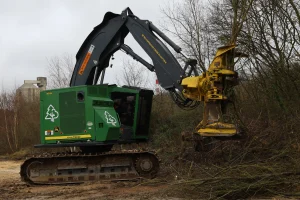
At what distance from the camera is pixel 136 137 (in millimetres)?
10586

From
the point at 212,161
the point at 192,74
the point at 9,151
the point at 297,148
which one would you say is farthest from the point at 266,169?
the point at 9,151

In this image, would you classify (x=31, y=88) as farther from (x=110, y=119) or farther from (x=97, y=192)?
(x=97, y=192)

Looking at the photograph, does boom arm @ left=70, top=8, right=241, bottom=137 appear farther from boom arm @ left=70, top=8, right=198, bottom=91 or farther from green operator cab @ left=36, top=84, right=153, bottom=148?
green operator cab @ left=36, top=84, right=153, bottom=148

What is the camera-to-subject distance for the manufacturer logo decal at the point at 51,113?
10.0m

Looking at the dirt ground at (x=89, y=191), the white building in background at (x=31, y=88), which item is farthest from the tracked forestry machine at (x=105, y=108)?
the white building in background at (x=31, y=88)

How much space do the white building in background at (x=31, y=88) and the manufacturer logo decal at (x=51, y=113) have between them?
19765 mm

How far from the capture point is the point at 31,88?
36.8m

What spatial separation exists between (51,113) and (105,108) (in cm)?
148

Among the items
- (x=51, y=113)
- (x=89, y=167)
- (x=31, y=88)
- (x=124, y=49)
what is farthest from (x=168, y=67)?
(x=31, y=88)

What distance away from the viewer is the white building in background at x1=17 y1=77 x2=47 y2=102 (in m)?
30.7

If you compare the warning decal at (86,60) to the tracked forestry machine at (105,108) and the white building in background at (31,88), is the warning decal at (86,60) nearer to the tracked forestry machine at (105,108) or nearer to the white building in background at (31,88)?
the tracked forestry machine at (105,108)

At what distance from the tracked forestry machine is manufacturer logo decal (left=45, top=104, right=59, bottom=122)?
1.0 inches

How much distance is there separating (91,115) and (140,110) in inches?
65.0

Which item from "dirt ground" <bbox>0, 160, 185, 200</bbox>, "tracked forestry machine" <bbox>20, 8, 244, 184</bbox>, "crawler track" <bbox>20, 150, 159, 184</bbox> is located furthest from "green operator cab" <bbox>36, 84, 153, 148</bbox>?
"dirt ground" <bbox>0, 160, 185, 200</bbox>
